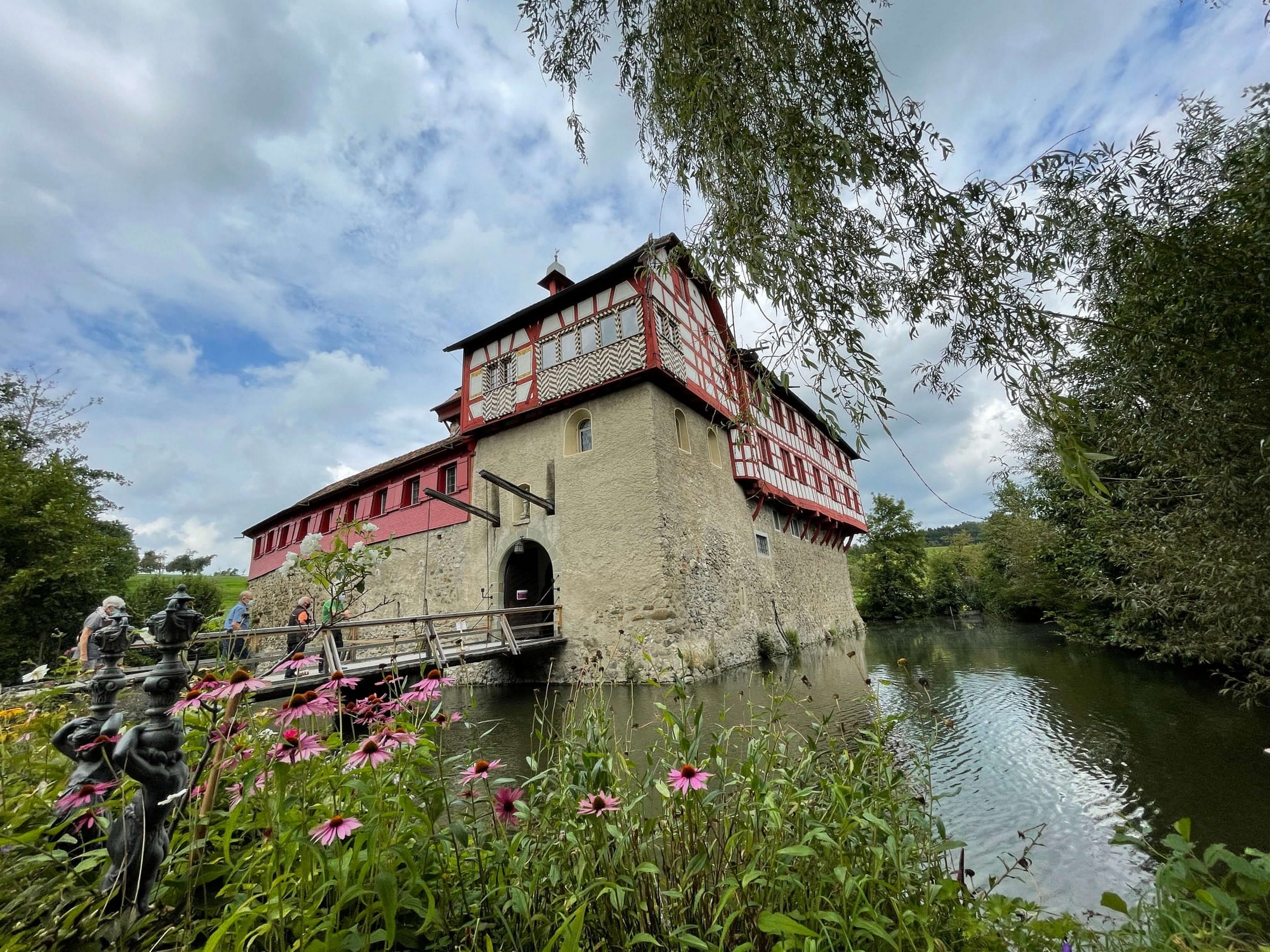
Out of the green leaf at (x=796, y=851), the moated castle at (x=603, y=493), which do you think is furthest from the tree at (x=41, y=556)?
the green leaf at (x=796, y=851)

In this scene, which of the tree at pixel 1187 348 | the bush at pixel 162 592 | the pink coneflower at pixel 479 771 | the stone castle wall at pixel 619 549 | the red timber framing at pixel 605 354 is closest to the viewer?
the pink coneflower at pixel 479 771

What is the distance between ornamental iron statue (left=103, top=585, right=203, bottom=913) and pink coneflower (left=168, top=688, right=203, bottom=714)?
0.02m

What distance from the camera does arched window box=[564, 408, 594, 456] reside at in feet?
35.1

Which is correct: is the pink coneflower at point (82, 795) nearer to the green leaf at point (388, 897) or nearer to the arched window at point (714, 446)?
the green leaf at point (388, 897)

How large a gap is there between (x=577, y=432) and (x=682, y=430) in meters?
2.21

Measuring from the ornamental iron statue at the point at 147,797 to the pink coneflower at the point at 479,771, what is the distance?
60 centimetres

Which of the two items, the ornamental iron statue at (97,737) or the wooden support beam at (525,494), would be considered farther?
the wooden support beam at (525,494)

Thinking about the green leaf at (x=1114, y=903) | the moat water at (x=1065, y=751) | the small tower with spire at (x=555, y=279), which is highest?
the small tower with spire at (x=555, y=279)

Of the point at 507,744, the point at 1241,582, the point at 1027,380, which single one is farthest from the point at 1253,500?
the point at 507,744

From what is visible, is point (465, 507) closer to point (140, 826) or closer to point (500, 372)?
point (500, 372)

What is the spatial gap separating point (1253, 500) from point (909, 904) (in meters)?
3.79

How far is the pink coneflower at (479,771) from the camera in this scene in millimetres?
1322

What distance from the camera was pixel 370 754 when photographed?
1.17 m

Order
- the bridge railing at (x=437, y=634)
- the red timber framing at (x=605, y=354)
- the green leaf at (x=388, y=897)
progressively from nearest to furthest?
the green leaf at (x=388, y=897), the bridge railing at (x=437, y=634), the red timber framing at (x=605, y=354)
